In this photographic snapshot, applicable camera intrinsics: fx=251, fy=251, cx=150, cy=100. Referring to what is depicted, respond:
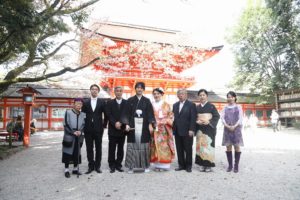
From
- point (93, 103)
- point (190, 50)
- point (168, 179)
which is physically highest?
point (190, 50)

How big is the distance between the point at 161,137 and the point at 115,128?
0.97 meters

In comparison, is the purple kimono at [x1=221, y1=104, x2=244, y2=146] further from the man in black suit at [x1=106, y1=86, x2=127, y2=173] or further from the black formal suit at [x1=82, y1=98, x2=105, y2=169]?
the black formal suit at [x1=82, y1=98, x2=105, y2=169]

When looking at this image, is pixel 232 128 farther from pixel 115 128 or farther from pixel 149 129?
pixel 115 128

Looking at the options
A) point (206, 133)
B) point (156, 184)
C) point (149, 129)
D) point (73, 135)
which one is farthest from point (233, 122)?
point (73, 135)

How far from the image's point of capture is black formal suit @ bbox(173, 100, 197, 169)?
5.21m

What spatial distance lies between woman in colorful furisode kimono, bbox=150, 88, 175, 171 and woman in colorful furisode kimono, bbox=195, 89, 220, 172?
58cm

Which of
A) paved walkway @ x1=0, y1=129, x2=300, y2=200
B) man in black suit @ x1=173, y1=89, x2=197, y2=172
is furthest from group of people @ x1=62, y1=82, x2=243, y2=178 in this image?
paved walkway @ x1=0, y1=129, x2=300, y2=200

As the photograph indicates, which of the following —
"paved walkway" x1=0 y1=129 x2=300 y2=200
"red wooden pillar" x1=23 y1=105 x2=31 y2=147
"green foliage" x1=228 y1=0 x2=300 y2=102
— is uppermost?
"green foliage" x1=228 y1=0 x2=300 y2=102

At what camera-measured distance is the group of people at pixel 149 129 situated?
500 cm

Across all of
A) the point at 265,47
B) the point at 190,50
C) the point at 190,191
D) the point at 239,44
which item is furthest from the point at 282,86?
the point at 190,191

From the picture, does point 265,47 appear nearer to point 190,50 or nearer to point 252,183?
point 190,50

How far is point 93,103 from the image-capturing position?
16.8ft

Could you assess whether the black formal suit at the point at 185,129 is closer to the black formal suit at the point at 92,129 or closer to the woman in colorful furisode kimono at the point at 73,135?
the black formal suit at the point at 92,129

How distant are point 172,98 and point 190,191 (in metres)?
16.9
